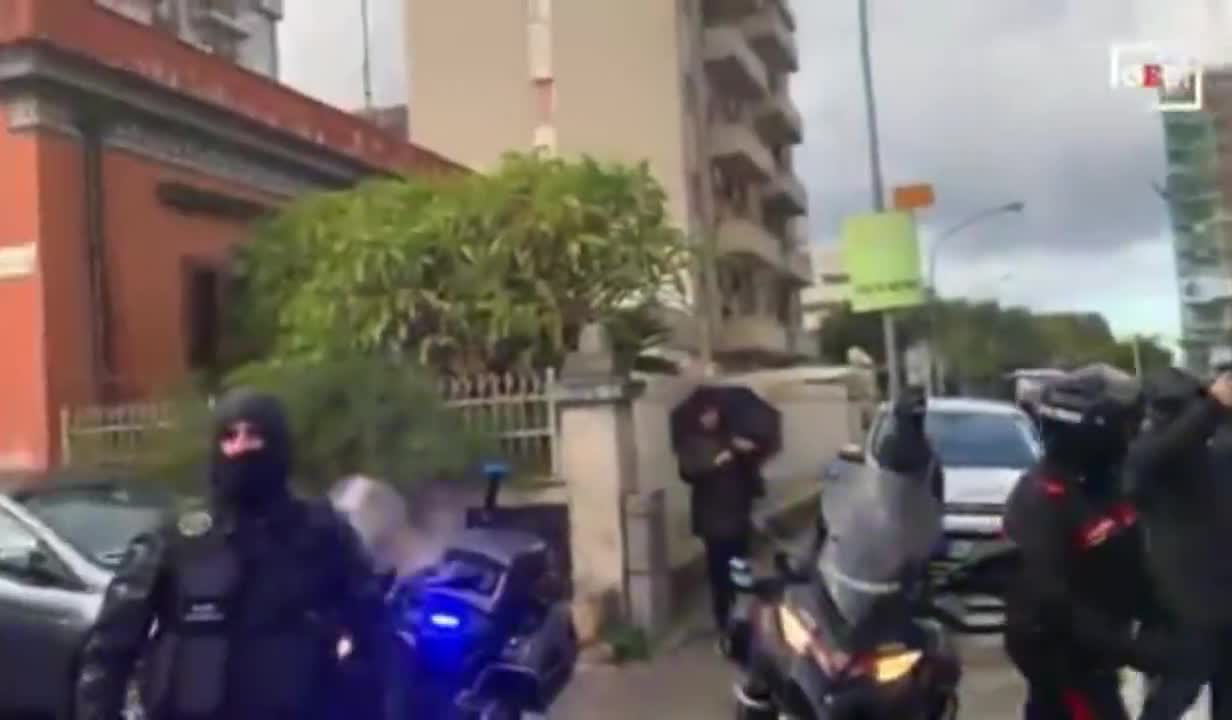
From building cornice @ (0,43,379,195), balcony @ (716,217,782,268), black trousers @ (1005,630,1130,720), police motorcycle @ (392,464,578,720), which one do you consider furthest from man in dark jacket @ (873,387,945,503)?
balcony @ (716,217,782,268)

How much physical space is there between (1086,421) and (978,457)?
1123cm

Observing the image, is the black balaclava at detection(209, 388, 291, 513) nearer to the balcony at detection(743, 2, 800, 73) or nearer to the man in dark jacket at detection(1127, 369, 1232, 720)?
the man in dark jacket at detection(1127, 369, 1232, 720)

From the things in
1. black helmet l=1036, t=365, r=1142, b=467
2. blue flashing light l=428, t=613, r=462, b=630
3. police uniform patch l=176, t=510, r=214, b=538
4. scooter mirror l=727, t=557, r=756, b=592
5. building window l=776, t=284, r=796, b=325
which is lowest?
blue flashing light l=428, t=613, r=462, b=630

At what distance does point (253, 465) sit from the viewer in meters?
4.70

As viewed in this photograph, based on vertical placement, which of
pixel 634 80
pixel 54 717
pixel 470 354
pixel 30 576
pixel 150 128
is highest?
pixel 634 80

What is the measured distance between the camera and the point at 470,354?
20.5 m

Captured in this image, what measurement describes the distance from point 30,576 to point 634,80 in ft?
129

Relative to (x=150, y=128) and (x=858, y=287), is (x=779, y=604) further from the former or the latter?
(x=150, y=128)

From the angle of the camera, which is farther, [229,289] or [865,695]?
[229,289]

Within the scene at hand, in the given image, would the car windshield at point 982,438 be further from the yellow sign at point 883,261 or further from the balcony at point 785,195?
the balcony at point 785,195

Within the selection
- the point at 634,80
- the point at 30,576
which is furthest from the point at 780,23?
the point at 30,576

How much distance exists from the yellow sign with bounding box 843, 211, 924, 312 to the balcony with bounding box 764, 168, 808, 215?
44.2 metres

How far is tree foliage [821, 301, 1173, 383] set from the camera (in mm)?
74625

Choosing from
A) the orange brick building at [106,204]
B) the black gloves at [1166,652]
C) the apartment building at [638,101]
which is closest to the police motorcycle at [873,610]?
the black gloves at [1166,652]
